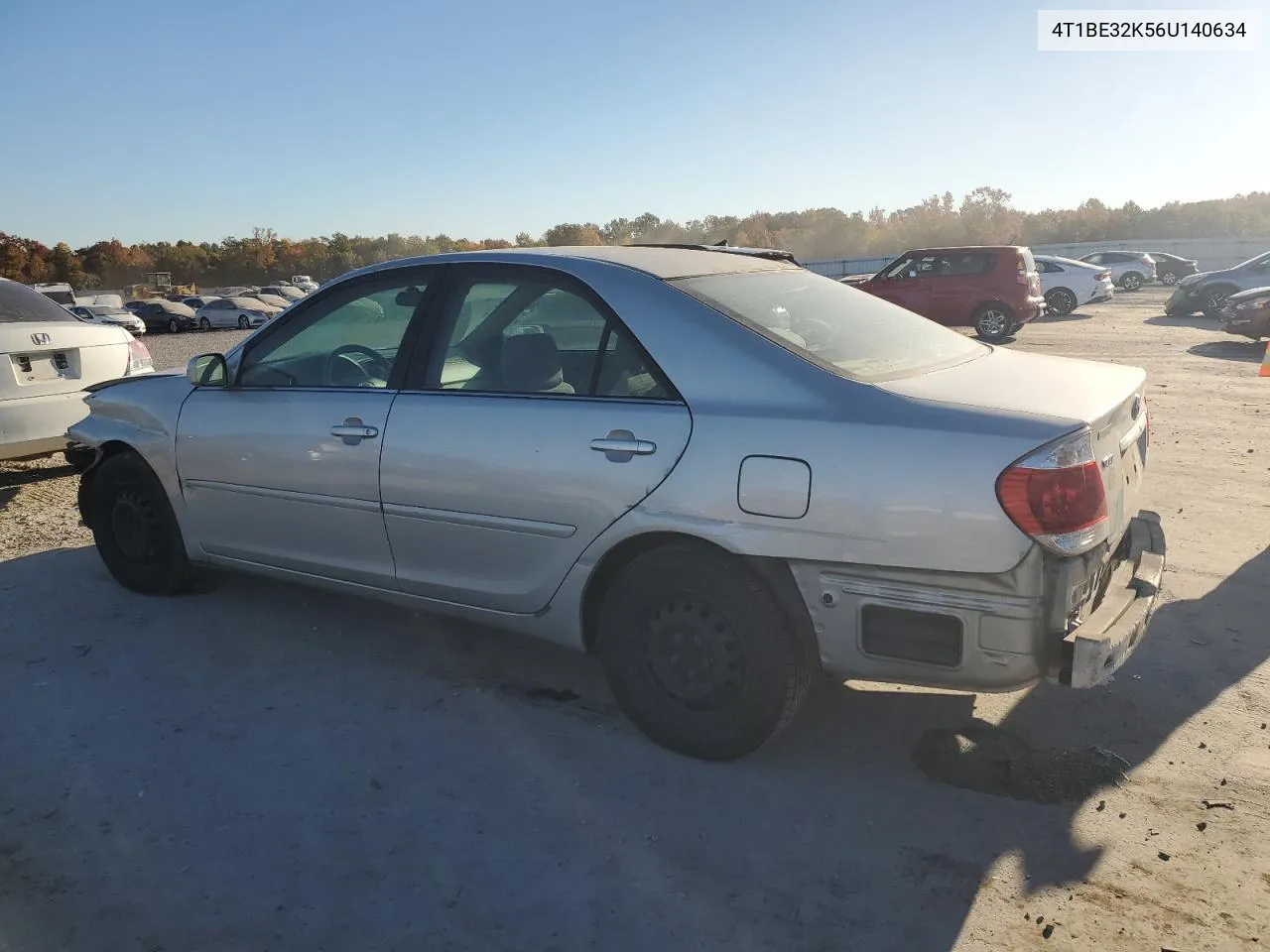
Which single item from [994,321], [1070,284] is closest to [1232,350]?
[994,321]

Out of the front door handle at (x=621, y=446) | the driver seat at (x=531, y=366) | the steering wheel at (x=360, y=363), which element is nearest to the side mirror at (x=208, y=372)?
the steering wheel at (x=360, y=363)

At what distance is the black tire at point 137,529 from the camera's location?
4746mm

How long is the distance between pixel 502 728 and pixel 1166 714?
7.99 feet

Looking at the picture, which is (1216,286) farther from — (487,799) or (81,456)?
(487,799)

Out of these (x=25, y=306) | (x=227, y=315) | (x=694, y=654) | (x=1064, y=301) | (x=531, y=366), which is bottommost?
(x=694, y=654)

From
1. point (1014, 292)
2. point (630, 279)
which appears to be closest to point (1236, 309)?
point (1014, 292)

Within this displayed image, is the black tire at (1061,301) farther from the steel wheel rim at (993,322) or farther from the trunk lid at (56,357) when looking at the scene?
the trunk lid at (56,357)

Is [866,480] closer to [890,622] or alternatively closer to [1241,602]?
[890,622]

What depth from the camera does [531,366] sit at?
3.61 meters

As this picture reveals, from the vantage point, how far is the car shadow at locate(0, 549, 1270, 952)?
256 cm

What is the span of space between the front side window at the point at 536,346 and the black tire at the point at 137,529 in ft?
6.21

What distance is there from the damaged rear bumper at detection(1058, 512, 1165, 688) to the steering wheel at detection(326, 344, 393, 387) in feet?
8.74

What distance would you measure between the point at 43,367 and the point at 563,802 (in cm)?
548

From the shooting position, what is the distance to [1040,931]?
245 centimetres
